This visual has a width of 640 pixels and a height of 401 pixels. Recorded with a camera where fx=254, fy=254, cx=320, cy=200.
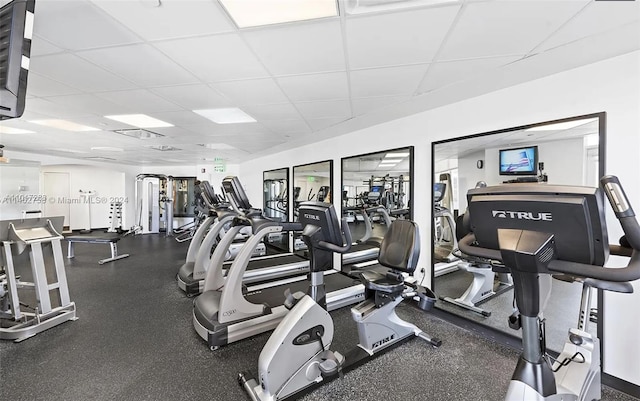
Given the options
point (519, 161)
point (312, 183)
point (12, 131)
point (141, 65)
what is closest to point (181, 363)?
point (141, 65)

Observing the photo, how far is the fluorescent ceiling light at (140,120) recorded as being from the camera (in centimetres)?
356

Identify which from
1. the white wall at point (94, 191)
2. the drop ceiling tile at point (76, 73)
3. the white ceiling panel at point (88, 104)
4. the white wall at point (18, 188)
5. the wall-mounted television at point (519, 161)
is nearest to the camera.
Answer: the drop ceiling tile at point (76, 73)

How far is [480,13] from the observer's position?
1474 millimetres

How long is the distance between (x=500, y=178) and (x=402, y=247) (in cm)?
127

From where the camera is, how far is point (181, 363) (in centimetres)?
214

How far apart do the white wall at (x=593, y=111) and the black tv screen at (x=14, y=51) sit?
336 centimetres

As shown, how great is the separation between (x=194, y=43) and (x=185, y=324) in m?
2.72

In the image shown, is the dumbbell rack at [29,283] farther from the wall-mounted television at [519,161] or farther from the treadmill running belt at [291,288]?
the wall-mounted television at [519,161]

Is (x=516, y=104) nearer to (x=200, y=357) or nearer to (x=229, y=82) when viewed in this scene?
(x=229, y=82)

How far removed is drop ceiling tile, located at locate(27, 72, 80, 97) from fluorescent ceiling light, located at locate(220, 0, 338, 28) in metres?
2.19

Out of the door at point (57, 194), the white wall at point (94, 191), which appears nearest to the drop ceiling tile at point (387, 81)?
the white wall at point (94, 191)

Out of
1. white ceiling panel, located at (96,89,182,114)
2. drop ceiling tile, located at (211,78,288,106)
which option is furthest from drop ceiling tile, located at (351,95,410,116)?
white ceiling panel, located at (96,89,182,114)

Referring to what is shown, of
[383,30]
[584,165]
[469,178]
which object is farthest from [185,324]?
[584,165]

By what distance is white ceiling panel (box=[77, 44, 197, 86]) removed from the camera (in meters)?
1.91
